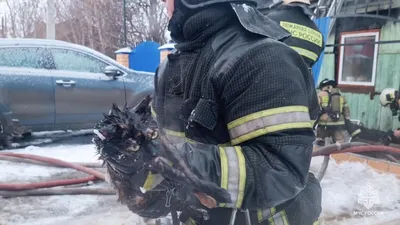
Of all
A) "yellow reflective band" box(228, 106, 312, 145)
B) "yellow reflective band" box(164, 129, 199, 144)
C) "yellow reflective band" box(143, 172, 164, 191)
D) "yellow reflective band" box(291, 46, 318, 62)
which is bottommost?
"yellow reflective band" box(143, 172, 164, 191)

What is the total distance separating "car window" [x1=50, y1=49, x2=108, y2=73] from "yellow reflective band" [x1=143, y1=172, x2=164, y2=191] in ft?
19.0

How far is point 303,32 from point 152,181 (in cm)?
222

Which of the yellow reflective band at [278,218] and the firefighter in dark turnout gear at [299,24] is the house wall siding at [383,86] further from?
the yellow reflective band at [278,218]

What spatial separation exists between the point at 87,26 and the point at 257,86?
2340 cm

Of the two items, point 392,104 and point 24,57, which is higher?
point 24,57

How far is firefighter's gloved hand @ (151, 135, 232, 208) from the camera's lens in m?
1.02

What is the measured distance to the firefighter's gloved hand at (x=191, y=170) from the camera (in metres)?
1.02

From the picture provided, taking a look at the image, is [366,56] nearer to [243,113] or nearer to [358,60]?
[358,60]

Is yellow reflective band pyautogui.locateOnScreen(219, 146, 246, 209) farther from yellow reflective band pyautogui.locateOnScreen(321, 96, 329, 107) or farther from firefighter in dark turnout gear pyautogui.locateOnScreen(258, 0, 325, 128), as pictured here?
yellow reflective band pyautogui.locateOnScreen(321, 96, 329, 107)

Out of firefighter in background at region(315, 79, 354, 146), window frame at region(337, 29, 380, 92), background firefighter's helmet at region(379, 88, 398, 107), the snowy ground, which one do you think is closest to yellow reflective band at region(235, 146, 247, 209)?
the snowy ground

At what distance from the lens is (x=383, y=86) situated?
24.5 feet

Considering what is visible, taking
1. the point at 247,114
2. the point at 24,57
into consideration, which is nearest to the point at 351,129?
the point at 24,57

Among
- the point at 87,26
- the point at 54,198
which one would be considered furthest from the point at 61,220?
the point at 87,26

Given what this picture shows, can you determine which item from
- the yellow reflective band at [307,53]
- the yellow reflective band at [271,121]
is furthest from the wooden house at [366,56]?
the yellow reflective band at [271,121]
